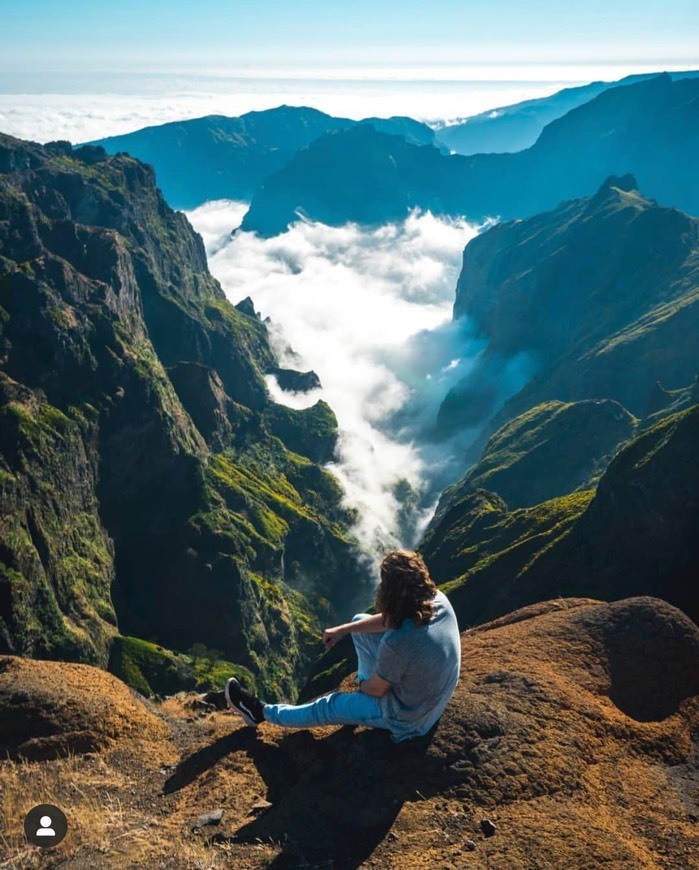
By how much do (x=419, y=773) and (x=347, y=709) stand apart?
2.10 meters

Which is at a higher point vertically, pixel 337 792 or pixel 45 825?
pixel 337 792

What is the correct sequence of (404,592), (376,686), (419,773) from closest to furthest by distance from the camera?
(404,592), (376,686), (419,773)

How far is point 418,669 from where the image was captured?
14.7 metres

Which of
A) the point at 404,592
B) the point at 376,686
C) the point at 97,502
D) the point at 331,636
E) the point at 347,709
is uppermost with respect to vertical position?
the point at 97,502

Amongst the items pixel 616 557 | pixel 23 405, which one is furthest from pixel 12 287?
pixel 616 557

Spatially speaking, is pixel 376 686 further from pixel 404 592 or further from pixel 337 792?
pixel 337 792

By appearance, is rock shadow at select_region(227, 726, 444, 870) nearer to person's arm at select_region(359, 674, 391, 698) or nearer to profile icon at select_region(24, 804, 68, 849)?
person's arm at select_region(359, 674, 391, 698)

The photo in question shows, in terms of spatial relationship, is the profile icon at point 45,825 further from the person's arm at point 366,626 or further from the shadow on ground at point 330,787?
the person's arm at point 366,626

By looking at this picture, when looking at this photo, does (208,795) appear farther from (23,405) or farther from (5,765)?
(23,405)

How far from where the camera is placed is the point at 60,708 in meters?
20.5

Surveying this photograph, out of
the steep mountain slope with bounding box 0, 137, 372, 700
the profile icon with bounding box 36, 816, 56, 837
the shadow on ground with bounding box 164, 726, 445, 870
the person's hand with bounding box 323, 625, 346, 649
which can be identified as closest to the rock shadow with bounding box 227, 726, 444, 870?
the shadow on ground with bounding box 164, 726, 445, 870

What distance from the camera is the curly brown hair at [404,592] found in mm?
14203

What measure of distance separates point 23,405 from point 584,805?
140 meters

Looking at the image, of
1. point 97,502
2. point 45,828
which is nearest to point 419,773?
point 45,828
